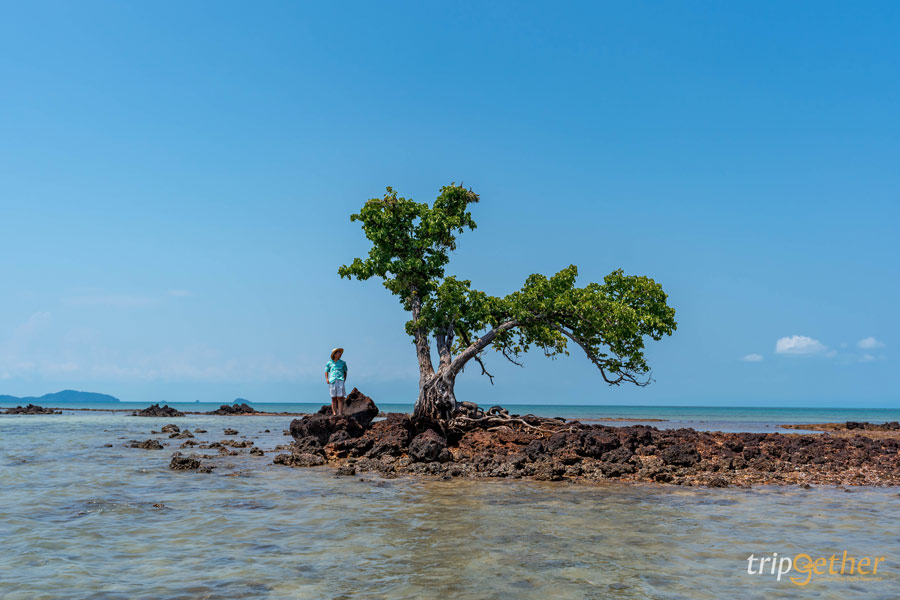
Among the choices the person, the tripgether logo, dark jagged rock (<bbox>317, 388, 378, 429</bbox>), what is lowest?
the tripgether logo

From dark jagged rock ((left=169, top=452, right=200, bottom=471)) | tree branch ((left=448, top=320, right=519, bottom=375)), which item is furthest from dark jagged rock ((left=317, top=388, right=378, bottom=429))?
dark jagged rock ((left=169, top=452, right=200, bottom=471))

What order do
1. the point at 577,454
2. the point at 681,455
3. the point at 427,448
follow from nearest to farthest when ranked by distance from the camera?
1. the point at 681,455
2. the point at 577,454
3. the point at 427,448

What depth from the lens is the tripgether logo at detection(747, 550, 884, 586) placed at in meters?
8.61

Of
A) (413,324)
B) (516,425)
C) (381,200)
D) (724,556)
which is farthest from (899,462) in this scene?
(381,200)

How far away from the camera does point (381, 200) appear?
27.0m

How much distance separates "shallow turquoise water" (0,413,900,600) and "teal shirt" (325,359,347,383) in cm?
802

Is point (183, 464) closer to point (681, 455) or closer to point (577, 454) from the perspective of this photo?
point (577, 454)

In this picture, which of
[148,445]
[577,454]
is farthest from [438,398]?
[148,445]

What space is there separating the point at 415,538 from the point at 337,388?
15.8 metres

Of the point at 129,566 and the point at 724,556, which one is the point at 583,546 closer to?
the point at 724,556

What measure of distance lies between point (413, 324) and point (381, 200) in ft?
17.9

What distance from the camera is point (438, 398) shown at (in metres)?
26.1

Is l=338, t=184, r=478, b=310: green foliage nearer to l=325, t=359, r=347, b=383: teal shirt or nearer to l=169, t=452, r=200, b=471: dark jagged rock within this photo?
l=325, t=359, r=347, b=383: teal shirt

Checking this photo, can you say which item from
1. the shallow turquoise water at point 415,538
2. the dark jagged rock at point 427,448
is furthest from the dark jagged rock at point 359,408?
the shallow turquoise water at point 415,538
